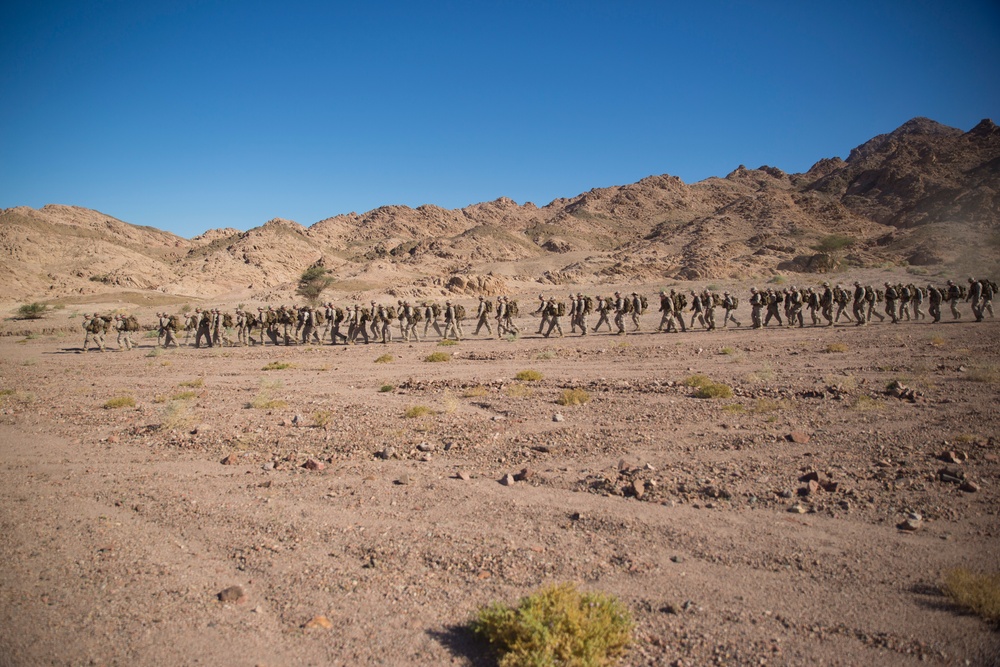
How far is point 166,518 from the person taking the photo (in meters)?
6.23

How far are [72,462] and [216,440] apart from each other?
2.00 metres

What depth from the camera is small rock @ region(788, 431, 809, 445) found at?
8031 millimetres

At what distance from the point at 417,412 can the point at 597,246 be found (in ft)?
303

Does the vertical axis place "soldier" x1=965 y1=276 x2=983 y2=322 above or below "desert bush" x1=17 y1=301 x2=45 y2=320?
above

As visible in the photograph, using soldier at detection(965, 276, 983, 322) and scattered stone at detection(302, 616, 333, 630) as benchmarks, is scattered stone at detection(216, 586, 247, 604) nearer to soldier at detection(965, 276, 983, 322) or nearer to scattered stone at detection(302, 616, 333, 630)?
scattered stone at detection(302, 616, 333, 630)

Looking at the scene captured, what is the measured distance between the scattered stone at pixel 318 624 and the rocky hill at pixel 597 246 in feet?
160

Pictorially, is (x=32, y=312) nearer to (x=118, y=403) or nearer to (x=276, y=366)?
(x=276, y=366)

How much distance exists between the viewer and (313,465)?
7766 millimetres

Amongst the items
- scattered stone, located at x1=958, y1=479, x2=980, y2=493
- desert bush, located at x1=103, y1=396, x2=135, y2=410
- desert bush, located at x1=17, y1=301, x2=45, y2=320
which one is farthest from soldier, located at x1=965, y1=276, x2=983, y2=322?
desert bush, located at x1=17, y1=301, x2=45, y2=320

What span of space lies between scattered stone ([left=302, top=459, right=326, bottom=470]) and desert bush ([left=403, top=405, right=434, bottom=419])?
9.46 ft

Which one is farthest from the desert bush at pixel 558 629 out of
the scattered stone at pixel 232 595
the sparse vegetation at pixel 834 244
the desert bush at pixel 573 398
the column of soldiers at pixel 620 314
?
the sparse vegetation at pixel 834 244

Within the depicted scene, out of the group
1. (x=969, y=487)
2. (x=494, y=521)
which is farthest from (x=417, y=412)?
(x=969, y=487)

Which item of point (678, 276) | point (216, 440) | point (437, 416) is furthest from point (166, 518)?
point (678, 276)

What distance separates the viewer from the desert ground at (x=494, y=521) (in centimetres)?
410
